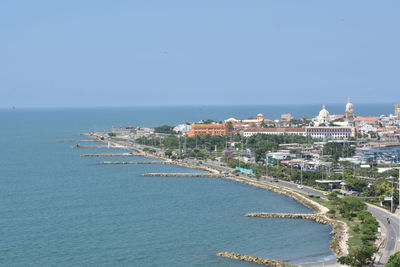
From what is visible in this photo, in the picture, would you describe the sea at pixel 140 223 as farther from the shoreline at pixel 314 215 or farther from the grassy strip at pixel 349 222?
the grassy strip at pixel 349 222

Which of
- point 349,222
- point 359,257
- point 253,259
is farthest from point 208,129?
point 359,257

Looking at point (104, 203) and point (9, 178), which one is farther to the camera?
point (9, 178)

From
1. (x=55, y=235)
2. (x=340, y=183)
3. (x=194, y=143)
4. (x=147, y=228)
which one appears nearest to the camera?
(x=55, y=235)

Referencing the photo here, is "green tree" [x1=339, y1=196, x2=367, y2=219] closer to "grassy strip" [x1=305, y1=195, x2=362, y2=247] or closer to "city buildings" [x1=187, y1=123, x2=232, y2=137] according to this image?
"grassy strip" [x1=305, y1=195, x2=362, y2=247]

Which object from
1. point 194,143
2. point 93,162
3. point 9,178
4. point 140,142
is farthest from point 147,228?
point 140,142

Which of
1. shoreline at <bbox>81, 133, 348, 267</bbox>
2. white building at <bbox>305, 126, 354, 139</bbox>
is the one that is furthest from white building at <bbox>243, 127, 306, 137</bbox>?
shoreline at <bbox>81, 133, 348, 267</bbox>

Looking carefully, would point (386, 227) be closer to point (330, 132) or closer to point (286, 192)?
point (286, 192)

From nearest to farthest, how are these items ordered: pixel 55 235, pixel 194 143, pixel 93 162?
pixel 55 235, pixel 93 162, pixel 194 143

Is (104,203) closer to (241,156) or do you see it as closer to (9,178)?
(9,178)
